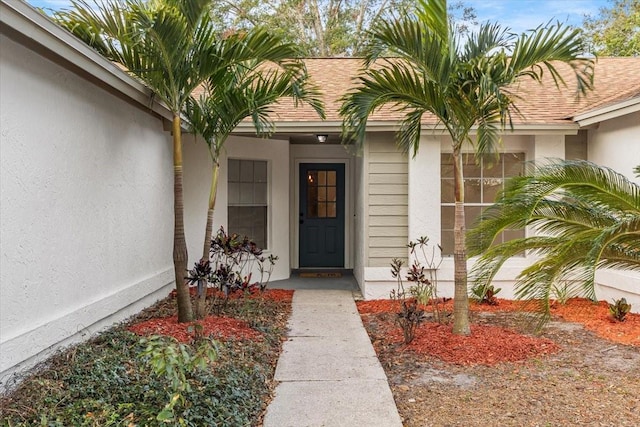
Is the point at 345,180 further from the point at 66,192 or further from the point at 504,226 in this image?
the point at 66,192

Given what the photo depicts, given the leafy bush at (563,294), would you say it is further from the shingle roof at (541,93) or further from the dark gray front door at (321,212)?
the dark gray front door at (321,212)

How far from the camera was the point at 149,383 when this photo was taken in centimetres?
357

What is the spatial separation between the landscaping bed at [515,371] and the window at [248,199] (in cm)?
309

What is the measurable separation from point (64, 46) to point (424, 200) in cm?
511

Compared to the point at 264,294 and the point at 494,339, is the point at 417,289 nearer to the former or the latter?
the point at 494,339

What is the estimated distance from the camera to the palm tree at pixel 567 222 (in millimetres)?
4180

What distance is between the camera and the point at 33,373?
150 inches

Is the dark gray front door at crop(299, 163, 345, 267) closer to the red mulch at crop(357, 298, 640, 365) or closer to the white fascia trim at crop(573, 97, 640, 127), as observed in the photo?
the red mulch at crop(357, 298, 640, 365)

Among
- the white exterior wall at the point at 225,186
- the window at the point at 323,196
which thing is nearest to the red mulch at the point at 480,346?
the white exterior wall at the point at 225,186

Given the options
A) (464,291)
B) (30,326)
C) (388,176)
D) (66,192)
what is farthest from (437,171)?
(30,326)

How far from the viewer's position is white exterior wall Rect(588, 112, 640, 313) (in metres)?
6.58

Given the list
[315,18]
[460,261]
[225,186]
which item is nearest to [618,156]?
[460,261]

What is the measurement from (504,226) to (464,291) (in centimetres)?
96

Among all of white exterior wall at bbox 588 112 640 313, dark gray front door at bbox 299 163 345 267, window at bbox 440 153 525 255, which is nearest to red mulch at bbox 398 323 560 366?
white exterior wall at bbox 588 112 640 313
